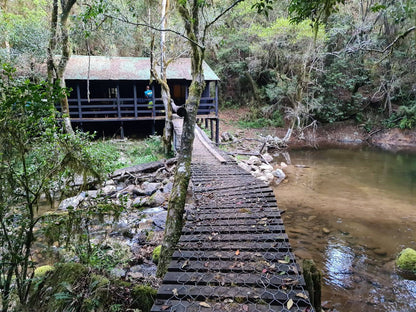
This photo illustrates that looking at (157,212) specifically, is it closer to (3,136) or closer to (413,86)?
(3,136)

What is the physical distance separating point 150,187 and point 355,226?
597 centimetres

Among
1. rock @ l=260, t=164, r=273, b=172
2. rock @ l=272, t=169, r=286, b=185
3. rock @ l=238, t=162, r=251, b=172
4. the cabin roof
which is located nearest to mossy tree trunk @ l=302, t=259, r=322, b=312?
rock @ l=272, t=169, r=286, b=185

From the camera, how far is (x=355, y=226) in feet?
23.6

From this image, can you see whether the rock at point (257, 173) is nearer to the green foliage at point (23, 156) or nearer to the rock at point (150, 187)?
Result: the rock at point (150, 187)

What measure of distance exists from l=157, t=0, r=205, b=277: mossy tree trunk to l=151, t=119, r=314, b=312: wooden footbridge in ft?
0.85

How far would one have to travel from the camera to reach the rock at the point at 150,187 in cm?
868

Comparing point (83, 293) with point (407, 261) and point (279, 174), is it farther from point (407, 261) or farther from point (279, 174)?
point (279, 174)

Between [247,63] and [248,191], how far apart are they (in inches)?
724

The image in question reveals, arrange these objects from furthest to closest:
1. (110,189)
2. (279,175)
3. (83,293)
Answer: (279,175) < (110,189) < (83,293)

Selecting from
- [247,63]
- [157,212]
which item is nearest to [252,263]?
[157,212]

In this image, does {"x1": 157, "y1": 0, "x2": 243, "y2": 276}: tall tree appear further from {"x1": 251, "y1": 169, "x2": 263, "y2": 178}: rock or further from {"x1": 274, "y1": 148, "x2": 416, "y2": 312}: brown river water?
{"x1": 251, "y1": 169, "x2": 263, "y2": 178}: rock

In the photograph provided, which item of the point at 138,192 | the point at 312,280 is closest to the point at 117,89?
the point at 138,192

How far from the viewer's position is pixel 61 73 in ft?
31.8

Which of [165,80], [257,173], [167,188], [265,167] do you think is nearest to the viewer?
[167,188]
